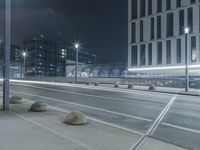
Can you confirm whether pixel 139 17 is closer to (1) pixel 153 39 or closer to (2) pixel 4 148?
(1) pixel 153 39

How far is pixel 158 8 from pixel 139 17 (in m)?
4.62

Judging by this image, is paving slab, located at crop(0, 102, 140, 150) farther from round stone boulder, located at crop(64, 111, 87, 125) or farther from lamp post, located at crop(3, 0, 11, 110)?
lamp post, located at crop(3, 0, 11, 110)

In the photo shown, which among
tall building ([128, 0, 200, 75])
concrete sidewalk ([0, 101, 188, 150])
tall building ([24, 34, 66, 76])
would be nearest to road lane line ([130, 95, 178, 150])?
concrete sidewalk ([0, 101, 188, 150])

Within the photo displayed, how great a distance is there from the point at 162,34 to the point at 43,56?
351ft

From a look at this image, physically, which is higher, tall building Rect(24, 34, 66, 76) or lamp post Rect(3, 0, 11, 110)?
tall building Rect(24, 34, 66, 76)

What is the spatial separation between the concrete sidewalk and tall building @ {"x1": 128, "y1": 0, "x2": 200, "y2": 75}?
36289 millimetres

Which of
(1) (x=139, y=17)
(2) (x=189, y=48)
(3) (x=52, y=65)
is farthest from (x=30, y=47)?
(2) (x=189, y=48)

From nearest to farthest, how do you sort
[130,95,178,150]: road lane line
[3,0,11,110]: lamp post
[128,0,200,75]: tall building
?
[130,95,178,150]: road lane line < [3,0,11,110]: lamp post < [128,0,200,75]: tall building

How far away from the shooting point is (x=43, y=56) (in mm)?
146125

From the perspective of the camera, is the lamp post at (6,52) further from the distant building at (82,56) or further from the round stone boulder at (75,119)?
the distant building at (82,56)

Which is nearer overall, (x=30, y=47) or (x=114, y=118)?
(x=114, y=118)

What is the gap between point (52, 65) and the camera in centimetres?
14838

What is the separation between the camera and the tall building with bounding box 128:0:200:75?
143 ft

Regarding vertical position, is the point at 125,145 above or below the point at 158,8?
below
